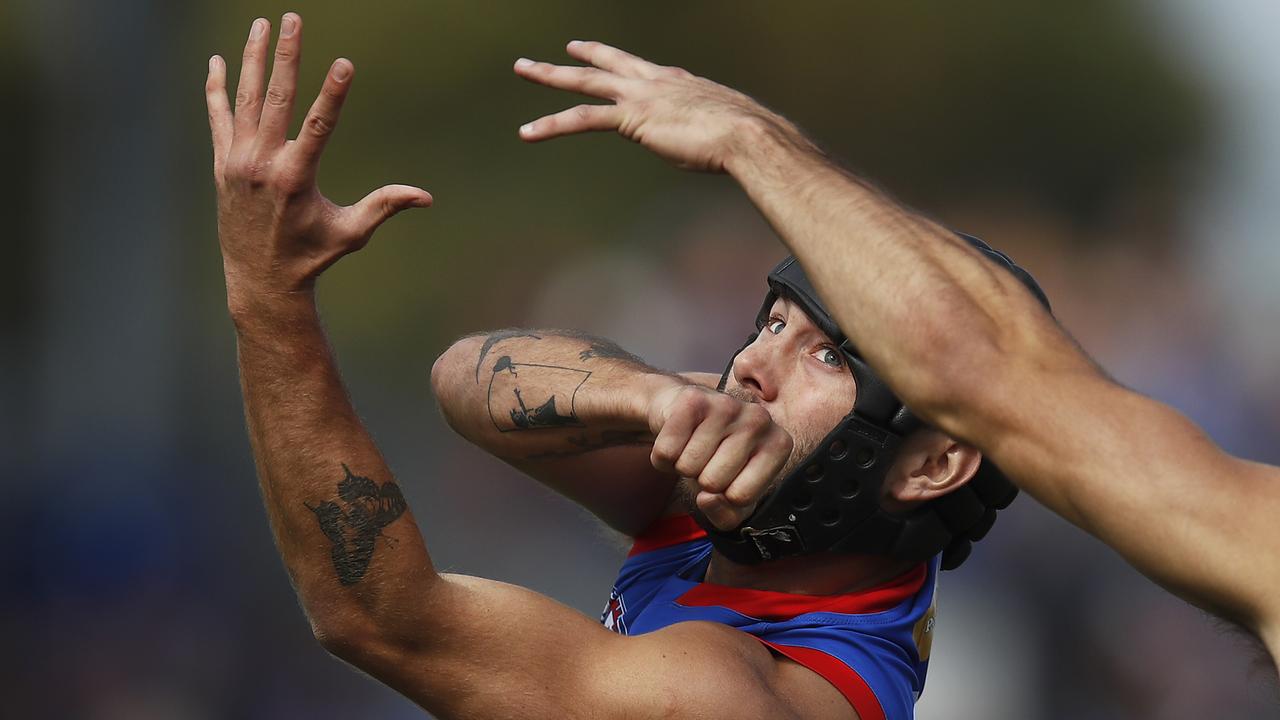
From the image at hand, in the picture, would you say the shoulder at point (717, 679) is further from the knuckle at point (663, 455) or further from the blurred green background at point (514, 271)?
the blurred green background at point (514, 271)

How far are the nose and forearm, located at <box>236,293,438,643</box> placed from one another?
3.71 ft

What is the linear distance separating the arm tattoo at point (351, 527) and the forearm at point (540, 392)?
2.49 ft

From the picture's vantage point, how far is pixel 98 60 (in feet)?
22.3

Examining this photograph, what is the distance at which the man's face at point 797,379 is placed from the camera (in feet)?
12.1

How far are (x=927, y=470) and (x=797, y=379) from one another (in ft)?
1.41

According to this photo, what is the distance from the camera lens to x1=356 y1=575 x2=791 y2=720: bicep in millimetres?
3076

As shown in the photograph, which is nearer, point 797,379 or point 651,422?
point 651,422

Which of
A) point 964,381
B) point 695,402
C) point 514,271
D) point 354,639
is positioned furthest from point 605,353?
point 514,271

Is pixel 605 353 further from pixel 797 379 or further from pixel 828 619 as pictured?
pixel 828 619

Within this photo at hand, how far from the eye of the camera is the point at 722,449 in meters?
2.81

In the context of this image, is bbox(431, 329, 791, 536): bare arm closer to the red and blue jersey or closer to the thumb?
the red and blue jersey

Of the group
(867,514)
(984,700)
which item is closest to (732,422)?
(867,514)

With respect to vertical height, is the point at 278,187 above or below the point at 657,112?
below

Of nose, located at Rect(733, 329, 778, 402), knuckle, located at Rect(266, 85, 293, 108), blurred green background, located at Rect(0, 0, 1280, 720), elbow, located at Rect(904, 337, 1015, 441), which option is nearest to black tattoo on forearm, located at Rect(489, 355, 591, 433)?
nose, located at Rect(733, 329, 778, 402)
